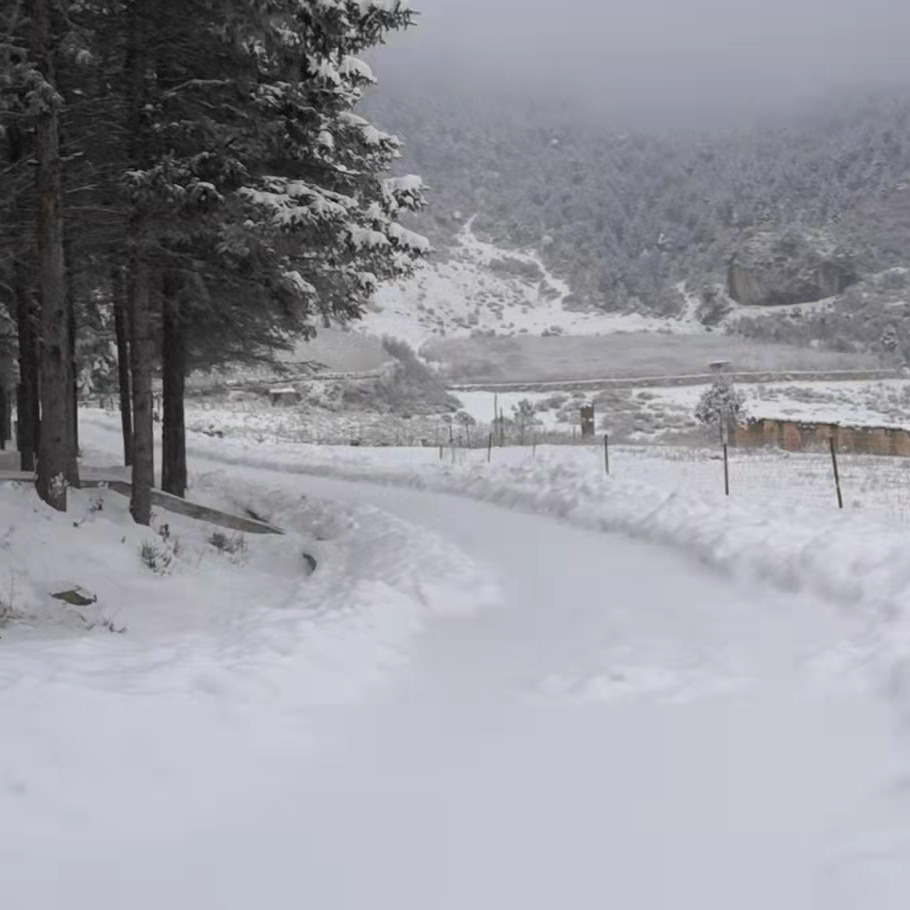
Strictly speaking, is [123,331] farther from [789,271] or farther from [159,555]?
[789,271]

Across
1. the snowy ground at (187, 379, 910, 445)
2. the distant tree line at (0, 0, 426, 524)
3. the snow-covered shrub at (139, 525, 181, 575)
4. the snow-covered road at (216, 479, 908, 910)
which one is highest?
the distant tree line at (0, 0, 426, 524)

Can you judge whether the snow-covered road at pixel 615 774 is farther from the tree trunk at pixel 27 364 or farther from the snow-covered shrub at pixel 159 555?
the tree trunk at pixel 27 364

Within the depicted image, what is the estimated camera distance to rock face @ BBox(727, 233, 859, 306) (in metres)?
161

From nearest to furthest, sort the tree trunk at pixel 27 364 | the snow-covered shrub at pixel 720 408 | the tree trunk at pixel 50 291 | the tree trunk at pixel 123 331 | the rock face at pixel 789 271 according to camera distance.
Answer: the tree trunk at pixel 50 291
the tree trunk at pixel 27 364
the tree trunk at pixel 123 331
the snow-covered shrub at pixel 720 408
the rock face at pixel 789 271

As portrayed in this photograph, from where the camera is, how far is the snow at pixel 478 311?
486ft

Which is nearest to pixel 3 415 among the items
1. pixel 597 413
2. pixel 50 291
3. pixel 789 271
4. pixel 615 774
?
pixel 50 291

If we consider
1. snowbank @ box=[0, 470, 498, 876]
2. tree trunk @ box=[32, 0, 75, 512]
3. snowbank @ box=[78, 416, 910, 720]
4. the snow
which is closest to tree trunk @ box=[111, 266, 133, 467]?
tree trunk @ box=[32, 0, 75, 512]

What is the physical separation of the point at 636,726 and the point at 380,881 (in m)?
2.10

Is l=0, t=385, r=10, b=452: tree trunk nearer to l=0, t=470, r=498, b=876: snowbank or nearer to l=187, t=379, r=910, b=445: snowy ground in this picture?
l=187, t=379, r=910, b=445: snowy ground

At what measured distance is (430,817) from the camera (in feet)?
13.3

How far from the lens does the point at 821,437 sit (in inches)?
1353

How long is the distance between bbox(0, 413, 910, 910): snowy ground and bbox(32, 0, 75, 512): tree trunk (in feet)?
3.24

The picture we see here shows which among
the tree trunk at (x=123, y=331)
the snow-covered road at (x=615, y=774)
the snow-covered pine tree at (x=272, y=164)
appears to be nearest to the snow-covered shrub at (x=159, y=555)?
the snow-covered road at (x=615, y=774)

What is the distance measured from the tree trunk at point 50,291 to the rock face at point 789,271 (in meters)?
170
